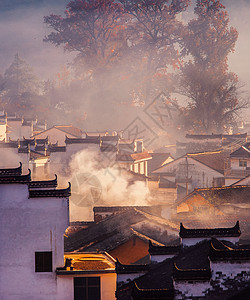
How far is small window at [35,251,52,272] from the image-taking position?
1842 centimetres

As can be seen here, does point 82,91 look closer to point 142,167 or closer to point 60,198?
point 142,167

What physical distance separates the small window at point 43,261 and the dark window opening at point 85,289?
1105 mm

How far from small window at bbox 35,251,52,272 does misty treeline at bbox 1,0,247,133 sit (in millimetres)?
65760

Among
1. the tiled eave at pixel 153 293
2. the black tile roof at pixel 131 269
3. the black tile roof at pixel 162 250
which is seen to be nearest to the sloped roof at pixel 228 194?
the black tile roof at pixel 162 250

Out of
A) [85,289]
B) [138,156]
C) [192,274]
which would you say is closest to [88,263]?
[85,289]

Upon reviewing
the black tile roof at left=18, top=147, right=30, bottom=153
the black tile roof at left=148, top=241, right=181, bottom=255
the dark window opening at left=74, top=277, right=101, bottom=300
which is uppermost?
the black tile roof at left=18, top=147, right=30, bottom=153

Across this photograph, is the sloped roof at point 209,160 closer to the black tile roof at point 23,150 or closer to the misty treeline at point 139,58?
the black tile roof at point 23,150

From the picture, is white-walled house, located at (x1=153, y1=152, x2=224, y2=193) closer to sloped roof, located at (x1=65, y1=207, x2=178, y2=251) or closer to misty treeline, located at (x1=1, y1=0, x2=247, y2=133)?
sloped roof, located at (x1=65, y1=207, x2=178, y2=251)

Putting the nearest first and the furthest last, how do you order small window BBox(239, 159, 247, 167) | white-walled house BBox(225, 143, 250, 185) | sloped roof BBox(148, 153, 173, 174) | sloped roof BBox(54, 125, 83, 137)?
1. white-walled house BBox(225, 143, 250, 185)
2. small window BBox(239, 159, 247, 167)
3. sloped roof BBox(148, 153, 173, 174)
4. sloped roof BBox(54, 125, 83, 137)

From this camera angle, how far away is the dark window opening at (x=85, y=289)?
18.2 metres

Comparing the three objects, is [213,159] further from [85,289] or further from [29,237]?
[29,237]

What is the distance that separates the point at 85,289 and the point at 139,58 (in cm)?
7315

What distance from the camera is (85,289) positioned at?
60.0 ft

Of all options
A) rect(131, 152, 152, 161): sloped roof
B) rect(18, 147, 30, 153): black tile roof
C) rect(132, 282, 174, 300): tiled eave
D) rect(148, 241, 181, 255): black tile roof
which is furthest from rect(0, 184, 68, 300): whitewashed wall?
rect(131, 152, 152, 161): sloped roof
